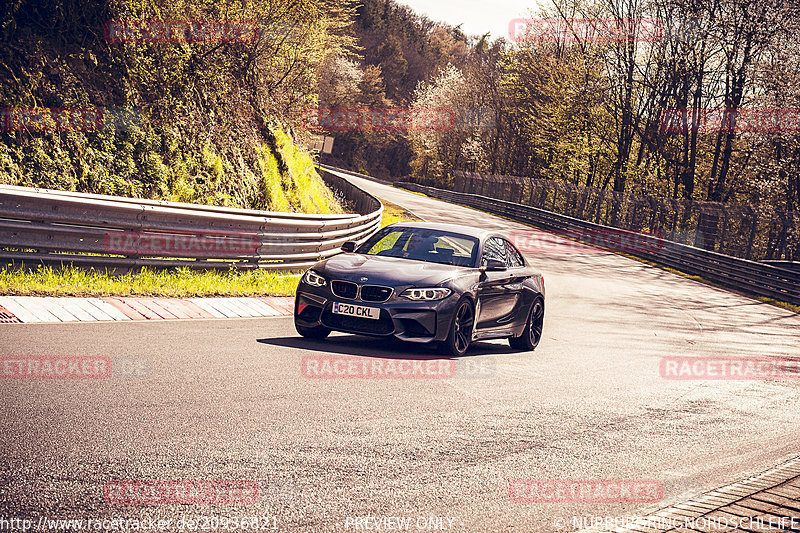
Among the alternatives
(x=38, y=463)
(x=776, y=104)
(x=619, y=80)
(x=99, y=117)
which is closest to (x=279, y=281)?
(x=99, y=117)

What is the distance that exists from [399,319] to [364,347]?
86cm

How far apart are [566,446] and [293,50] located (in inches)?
1016

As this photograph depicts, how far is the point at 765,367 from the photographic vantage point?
1373 cm

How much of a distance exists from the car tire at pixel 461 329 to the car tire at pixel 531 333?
166 cm

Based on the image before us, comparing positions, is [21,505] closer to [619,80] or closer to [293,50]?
[293,50]

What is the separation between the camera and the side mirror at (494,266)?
35.9ft

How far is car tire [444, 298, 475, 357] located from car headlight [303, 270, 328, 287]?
1519mm

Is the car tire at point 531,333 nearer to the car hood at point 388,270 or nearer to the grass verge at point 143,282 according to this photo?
the car hood at point 388,270

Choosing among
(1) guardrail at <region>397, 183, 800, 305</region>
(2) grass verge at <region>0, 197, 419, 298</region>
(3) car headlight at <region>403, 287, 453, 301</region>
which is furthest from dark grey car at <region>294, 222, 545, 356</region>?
(1) guardrail at <region>397, 183, 800, 305</region>

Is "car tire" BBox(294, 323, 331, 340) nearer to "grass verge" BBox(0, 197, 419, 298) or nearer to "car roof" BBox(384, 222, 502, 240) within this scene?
"car roof" BBox(384, 222, 502, 240)

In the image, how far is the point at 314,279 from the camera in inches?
399

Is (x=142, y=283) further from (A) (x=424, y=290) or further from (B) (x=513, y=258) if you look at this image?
(B) (x=513, y=258)

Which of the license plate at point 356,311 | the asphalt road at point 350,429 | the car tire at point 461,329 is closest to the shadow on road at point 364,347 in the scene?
the asphalt road at point 350,429

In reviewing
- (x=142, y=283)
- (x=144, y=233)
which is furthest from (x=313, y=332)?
(x=144, y=233)
